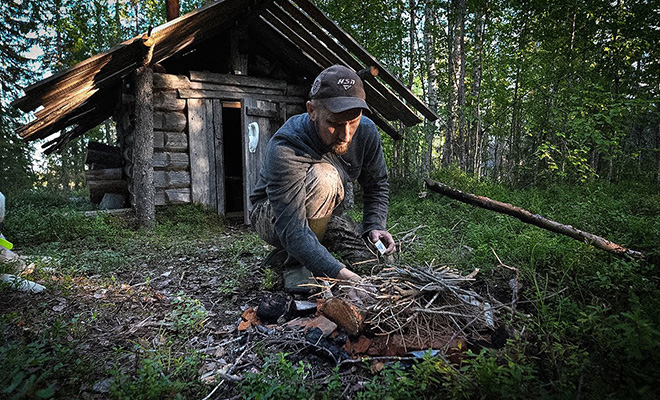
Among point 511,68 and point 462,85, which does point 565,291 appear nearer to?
point 462,85

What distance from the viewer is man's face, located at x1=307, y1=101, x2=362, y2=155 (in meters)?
2.22

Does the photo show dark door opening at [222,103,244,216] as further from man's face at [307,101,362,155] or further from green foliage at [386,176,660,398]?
man's face at [307,101,362,155]

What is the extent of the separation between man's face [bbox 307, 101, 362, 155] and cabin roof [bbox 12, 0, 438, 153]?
135 inches

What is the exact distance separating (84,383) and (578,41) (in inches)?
437

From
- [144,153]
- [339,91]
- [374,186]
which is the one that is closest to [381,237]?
[374,186]

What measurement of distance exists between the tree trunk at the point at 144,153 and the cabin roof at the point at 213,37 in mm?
437

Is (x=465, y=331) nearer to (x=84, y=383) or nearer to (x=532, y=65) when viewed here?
(x=84, y=383)

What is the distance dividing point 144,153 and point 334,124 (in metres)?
5.03

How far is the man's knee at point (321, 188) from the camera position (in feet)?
8.83

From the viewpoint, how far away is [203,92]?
6.70m

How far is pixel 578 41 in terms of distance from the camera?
8.11 meters

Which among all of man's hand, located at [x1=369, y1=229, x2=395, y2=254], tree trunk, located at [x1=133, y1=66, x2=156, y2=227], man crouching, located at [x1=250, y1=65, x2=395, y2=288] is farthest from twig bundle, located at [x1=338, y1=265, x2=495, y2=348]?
tree trunk, located at [x1=133, y1=66, x2=156, y2=227]

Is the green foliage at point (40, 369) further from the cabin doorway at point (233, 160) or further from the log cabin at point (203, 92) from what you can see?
the cabin doorway at point (233, 160)

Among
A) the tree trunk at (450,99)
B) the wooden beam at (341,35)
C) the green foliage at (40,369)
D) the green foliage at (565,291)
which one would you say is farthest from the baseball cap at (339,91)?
the tree trunk at (450,99)
